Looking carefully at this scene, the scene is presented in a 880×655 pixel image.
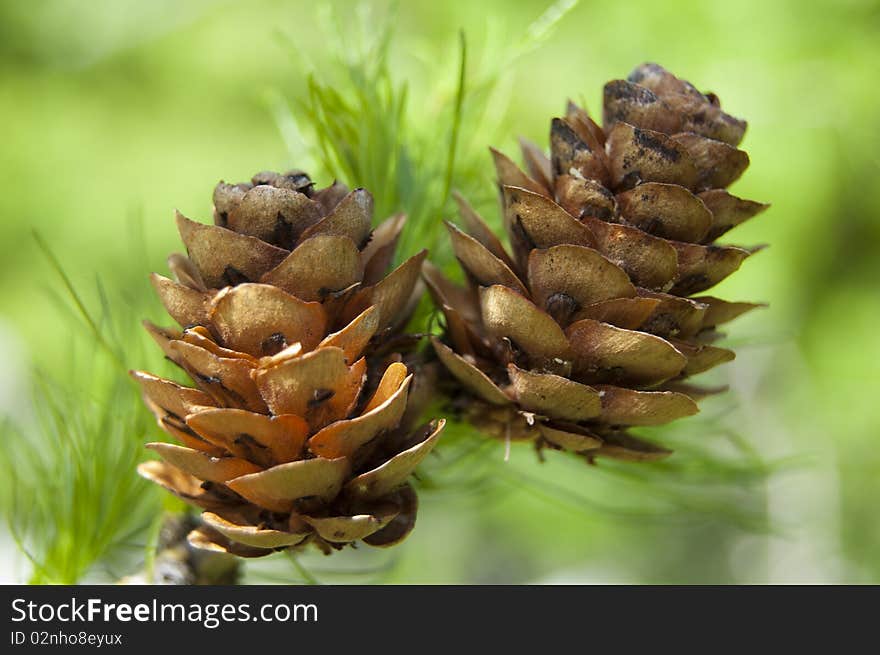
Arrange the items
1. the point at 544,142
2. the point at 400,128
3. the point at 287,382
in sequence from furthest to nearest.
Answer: the point at 544,142 < the point at 400,128 < the point at 287,382

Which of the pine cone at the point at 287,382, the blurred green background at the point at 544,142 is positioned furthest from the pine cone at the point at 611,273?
the blurred green background at the point at 544,142

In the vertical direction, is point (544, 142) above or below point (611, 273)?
above

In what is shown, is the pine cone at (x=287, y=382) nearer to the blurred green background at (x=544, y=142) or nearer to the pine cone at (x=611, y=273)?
the pine cone at (x=611, y=273)

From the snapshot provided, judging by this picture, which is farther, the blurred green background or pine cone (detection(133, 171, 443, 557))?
the blurred green background

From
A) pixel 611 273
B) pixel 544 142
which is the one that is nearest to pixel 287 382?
pixel 611 273

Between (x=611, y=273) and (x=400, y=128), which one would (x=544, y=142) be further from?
(x=611, y=273)

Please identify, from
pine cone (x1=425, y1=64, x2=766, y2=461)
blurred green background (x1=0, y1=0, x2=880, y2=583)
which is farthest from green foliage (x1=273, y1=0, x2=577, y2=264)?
blurred green background (x1=0, y1=0, x2=880, y2=583)

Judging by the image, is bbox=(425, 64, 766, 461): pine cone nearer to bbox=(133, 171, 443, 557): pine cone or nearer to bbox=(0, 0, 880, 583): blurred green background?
bbox=(133, 171, 443, 557): pine cone
